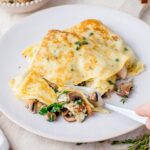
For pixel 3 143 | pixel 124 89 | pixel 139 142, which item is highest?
pixel 124 89

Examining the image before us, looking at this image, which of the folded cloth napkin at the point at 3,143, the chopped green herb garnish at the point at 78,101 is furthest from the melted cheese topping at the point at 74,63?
the folded cloth napkin at the point at 3,143

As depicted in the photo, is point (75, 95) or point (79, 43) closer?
A: point (75, 95)

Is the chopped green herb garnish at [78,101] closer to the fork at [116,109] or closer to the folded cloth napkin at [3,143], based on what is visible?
the fork at [116,109]

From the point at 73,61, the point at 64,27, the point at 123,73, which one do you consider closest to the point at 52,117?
the point at 73,61

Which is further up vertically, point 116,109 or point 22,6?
point 22,6

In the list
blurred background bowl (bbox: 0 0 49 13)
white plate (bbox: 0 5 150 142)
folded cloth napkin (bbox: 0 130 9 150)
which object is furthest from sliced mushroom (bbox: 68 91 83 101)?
blurred background bowl (bbox: 0 0 49 13)

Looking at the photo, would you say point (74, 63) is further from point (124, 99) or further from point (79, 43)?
point (124, 99)
